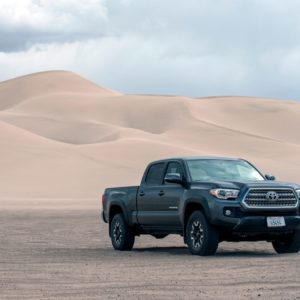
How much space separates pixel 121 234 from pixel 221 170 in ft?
8.33

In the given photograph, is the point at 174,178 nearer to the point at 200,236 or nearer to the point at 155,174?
the point at 200,236

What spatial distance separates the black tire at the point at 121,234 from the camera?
1830 cm

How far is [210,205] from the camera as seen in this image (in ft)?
52.0

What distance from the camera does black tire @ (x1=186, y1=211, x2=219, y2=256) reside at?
51.8 ft

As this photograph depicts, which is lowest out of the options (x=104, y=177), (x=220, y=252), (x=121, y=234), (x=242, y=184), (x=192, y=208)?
(x=104, y=177)

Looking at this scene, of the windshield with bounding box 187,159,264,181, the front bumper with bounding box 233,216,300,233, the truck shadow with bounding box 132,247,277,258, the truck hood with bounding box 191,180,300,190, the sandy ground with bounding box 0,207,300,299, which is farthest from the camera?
the windshield with bounding box 187,159,264,181

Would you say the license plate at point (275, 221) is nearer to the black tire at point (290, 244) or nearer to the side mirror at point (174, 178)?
the black tire at point (290, 244)

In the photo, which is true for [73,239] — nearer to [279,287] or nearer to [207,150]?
Answer: [279,287]

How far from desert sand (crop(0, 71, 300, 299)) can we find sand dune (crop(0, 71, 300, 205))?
140 millimetres

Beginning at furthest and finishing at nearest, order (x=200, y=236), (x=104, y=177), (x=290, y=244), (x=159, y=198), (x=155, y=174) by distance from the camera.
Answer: (x=104, y=177) < (x=155, y=174) < (x=159, y=198) < (x=290, y=244) < (x=200, y=236)

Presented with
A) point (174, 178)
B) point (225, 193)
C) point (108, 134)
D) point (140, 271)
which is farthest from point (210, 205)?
point (108, 134)

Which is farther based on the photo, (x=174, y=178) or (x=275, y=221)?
(x=174, y=178)

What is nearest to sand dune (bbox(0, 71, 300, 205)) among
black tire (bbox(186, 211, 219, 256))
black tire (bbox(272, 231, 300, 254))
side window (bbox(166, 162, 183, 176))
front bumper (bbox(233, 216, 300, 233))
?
side window (bbox(166, 162, 183, 176))

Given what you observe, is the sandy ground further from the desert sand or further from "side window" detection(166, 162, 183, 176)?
"side window" detection(166, 162, 183, 176)
